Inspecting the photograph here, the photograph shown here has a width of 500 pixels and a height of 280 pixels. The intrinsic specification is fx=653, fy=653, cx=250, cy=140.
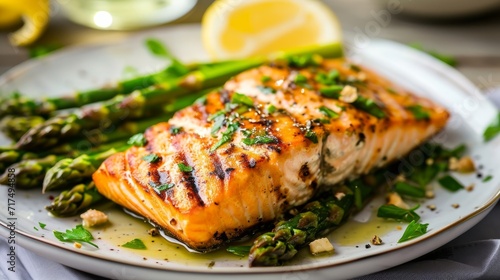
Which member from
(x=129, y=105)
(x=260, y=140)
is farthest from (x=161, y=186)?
(x=129, y=105)

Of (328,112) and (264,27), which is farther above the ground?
(264,27)

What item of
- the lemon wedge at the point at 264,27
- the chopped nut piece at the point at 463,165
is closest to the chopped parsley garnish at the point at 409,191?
the chopped nut piece at the point at 463,165

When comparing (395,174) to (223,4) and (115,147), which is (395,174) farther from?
(223,4)

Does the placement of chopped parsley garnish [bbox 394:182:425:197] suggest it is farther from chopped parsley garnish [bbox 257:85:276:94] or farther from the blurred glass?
the blurred glass

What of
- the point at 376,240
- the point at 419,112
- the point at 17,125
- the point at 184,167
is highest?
the point at 17,125

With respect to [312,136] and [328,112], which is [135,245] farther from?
[328,112]

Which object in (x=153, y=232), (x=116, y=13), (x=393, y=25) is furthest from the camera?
(x=393, y=25)

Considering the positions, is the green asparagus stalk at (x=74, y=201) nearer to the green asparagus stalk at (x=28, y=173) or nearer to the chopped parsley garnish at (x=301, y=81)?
the green asparagus stalk at (x=28, y=173)
